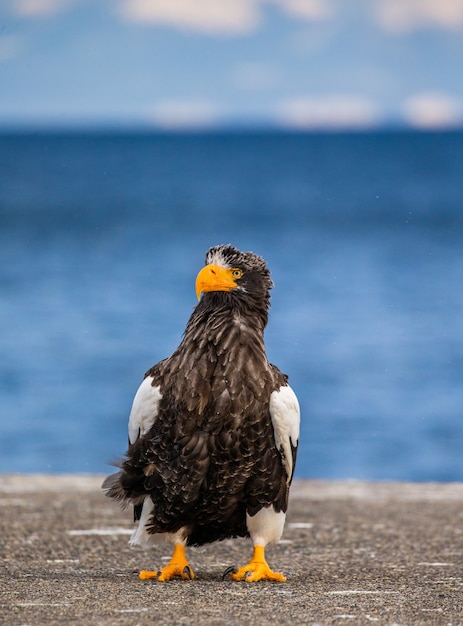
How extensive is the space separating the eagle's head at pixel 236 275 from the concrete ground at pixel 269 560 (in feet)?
4.53

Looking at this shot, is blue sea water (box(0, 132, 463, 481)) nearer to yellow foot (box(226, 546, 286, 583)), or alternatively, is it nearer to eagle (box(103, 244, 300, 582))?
eagle (box(103, 244, 300, 582))

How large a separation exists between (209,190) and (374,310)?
55.1 meters

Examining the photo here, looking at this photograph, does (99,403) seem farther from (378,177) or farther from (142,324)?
(378,177)

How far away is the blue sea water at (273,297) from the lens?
2073cm

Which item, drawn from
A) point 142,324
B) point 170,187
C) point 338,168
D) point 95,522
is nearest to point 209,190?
point 170,187

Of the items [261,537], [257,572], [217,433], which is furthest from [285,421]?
[257,572]

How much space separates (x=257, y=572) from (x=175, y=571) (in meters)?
0.40

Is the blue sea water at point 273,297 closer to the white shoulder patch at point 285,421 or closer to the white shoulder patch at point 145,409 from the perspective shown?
the white shoulder patch at point 145,409

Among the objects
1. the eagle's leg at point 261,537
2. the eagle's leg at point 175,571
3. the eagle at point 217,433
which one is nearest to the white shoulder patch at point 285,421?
the eagle at point 217,433

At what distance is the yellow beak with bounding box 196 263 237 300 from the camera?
229 inches

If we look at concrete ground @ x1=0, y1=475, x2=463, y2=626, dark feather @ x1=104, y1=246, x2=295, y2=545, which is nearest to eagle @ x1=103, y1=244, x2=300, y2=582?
dark feather @ x1=104, y1=246, x2=295, y2=545

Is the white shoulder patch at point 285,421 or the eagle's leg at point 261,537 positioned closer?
the white shoulder patch at point 285,421

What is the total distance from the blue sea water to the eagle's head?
3.37ft

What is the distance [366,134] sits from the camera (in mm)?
136625
